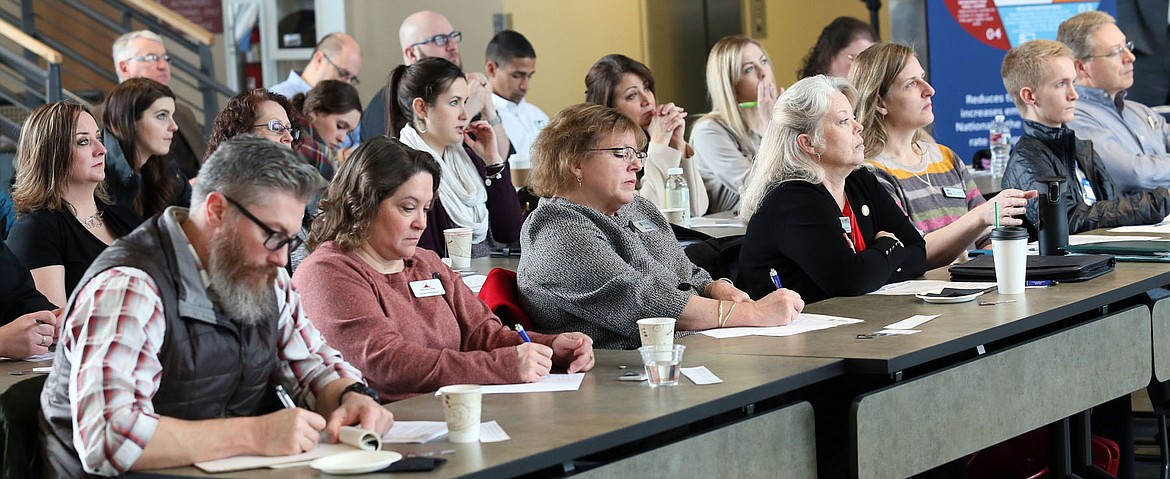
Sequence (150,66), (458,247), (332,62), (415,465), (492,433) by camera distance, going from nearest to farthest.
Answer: (415,465) → (492,433) → (458,247) → (150,66) → (332,62)

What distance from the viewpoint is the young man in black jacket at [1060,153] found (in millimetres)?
4977

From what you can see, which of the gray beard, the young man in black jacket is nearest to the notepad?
the gray beard

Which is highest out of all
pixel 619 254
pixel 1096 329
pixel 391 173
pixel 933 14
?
pixel 933 14

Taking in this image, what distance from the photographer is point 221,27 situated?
9.40 m

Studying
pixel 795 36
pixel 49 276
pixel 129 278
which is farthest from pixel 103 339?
pixel 795 36

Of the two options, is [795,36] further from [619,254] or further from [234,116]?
[619,254]

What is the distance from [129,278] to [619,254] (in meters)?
1.45

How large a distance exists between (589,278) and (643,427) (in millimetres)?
983

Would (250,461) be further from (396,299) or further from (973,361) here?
(973,361)

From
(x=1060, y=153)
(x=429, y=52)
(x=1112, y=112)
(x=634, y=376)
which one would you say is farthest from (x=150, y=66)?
(x=634, y=376)

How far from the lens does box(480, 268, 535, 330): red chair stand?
3.22 metres

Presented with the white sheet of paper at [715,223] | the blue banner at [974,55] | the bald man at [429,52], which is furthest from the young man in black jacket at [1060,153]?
the blue banner at [974,55]

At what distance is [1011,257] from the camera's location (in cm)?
342

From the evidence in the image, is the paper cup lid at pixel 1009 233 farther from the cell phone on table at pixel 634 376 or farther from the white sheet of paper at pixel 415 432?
the white sheet of paper at pixel 415 432
